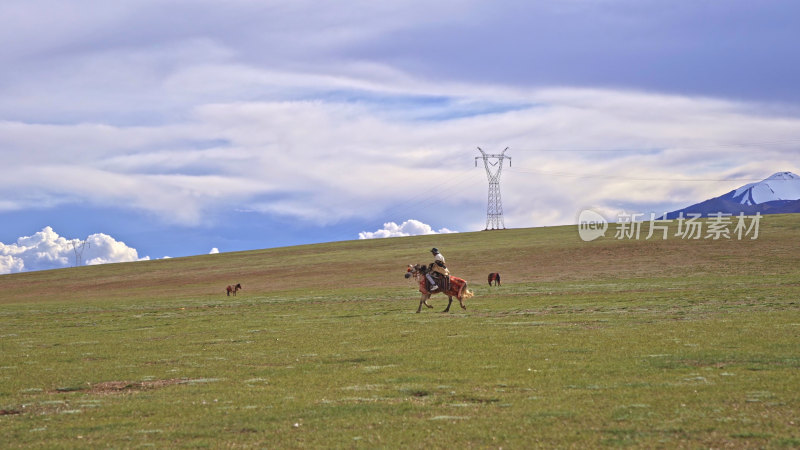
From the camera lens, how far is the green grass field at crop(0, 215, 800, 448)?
424 inches

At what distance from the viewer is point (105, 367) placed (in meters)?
19.8

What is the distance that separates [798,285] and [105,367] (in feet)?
138

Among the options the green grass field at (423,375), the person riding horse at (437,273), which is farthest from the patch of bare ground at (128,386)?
the person riding horse at (437,273)

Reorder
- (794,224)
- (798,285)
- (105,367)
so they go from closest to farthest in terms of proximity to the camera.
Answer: (105,367) → (798,285) → (794,224)

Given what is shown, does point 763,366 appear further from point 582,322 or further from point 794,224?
point 794,224

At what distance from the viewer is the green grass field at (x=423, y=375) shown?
1077cm

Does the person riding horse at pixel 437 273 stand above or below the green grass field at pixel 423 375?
above

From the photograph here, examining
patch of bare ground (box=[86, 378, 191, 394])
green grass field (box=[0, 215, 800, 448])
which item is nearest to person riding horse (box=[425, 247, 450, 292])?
green grass field (box=[0, 215, 800, 448])

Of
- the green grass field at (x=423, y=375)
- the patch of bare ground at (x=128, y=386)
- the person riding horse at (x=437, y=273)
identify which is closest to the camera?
the green grass field at (x=423, y=375)

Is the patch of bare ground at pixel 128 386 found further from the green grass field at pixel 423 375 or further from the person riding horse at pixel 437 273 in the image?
the person riding horse at pixel 437 273

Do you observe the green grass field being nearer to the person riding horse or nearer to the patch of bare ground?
the patch of bare ground

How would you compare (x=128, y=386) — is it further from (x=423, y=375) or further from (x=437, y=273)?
(x=437, y=273)

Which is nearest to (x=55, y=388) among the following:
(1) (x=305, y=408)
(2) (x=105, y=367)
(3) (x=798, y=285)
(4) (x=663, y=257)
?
(2) (x=105, y=367)

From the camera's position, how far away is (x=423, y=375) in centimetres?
1603
